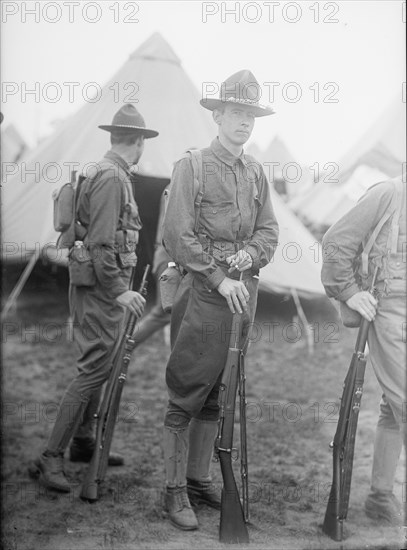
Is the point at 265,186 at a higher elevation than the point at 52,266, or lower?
higher

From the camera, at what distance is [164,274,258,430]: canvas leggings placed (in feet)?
10.7

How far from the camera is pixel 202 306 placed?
3264mm

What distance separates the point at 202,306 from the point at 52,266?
4.81 meters

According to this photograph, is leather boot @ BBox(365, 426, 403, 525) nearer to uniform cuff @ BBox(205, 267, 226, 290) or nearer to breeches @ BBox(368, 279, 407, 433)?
breeches @ BBox(368, 279, 407, 433)

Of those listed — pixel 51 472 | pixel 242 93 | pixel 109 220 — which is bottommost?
pixel 51 472

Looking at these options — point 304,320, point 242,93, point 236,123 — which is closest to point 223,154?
point 236,123

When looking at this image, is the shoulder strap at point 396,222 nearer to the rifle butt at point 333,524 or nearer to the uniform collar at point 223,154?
the uniform collar at point 223,154

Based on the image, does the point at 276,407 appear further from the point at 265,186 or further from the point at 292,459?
the point at 265,186

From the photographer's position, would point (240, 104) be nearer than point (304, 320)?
Yes

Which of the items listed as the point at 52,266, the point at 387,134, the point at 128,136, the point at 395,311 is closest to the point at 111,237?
the point at 128,136

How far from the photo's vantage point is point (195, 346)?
329 cm

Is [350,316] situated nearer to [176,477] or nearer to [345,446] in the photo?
[345,446]

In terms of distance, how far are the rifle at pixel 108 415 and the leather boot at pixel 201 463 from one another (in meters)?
0.42

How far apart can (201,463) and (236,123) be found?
1664mm
